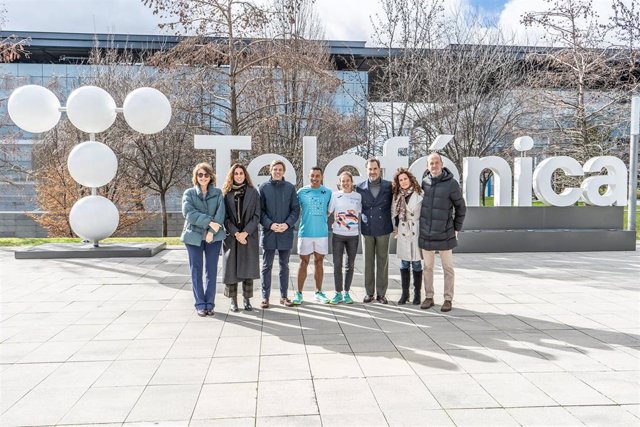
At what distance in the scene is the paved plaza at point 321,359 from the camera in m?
3.48

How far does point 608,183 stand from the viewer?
12.9 metres

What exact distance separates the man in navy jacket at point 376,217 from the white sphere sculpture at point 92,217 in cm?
676

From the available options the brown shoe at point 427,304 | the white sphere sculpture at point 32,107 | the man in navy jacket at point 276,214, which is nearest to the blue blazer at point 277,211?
the man in navy jacket at point 276,214

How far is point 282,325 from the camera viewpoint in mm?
5812

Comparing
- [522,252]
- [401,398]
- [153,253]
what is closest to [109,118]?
[153,253]

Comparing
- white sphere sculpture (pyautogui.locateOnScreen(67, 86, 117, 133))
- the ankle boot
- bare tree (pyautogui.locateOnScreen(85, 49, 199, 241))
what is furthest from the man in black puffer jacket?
bare tree (pyautogui.locateOnScreen(85, 49, 199, 241))

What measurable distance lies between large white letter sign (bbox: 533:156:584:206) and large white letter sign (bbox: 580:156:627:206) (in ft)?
1.04

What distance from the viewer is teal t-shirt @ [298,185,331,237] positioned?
263 inches

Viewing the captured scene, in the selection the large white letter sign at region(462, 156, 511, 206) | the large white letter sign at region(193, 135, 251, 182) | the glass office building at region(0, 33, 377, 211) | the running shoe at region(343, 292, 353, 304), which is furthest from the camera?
the glass office building at region(0, 33, 377, 211)

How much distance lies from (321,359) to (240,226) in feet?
7.52

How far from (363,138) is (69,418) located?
1711 cm

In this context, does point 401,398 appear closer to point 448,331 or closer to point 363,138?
point 448,331

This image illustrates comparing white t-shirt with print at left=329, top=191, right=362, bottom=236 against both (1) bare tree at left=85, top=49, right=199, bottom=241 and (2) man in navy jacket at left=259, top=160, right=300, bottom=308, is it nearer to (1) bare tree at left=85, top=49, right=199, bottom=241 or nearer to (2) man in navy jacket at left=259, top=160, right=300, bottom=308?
(2) man in navy jacket at left=259, top=160, right=300, bottom=308

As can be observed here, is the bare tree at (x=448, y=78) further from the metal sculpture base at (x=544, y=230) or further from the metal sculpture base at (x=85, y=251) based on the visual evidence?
the metal sculpture base at (x=85, y=251)
